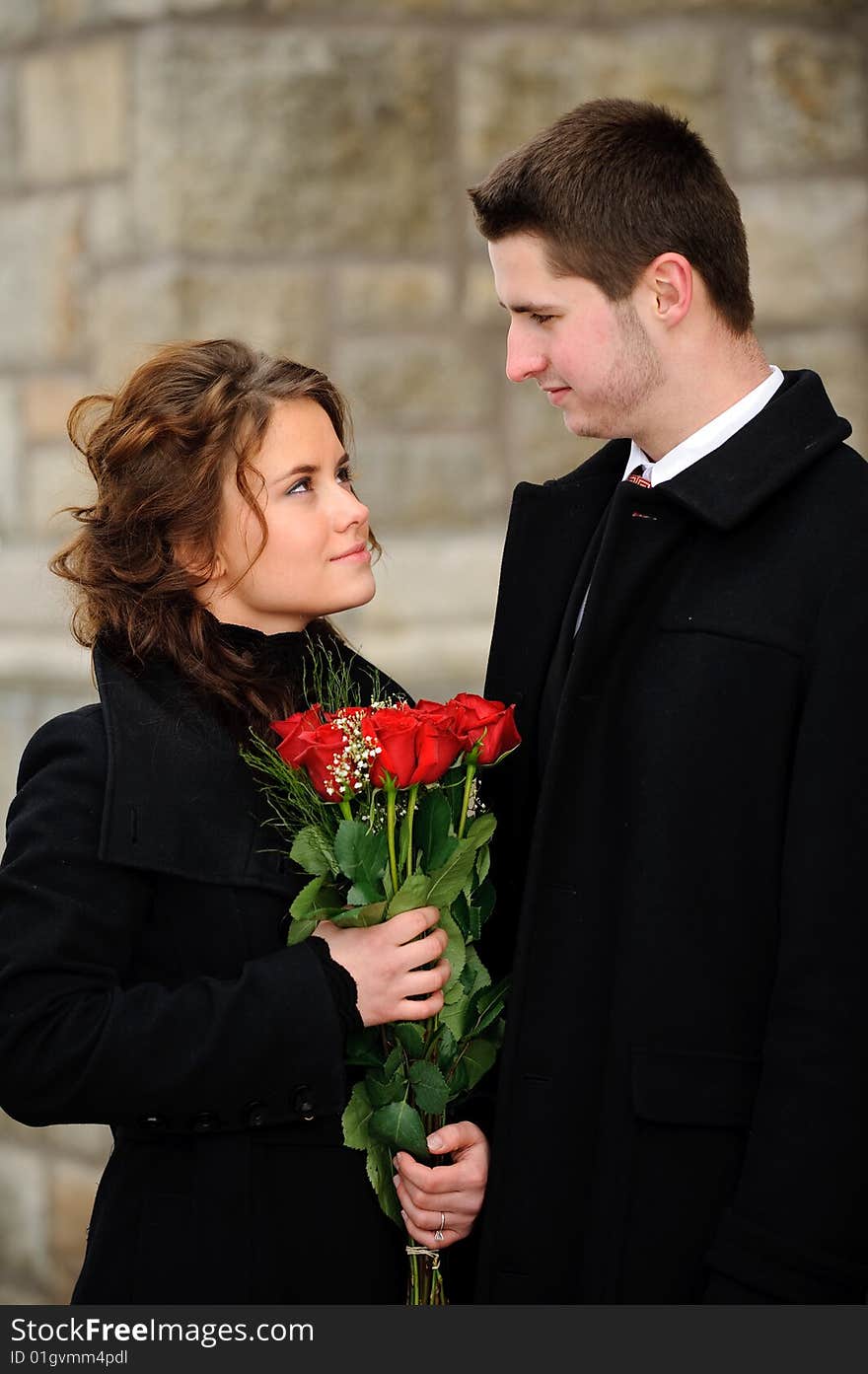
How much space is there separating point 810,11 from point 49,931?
9.22 ft

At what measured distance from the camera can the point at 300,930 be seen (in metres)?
2.04

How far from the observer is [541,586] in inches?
90.9

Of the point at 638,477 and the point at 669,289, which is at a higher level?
the point at 669,289

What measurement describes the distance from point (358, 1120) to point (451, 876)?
35cm

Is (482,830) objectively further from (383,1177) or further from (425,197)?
(425,197)

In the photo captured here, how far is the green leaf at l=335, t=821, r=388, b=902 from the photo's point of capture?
1899 millimetres

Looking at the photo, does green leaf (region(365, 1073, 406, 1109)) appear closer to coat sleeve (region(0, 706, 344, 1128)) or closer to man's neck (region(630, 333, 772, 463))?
coat sleeve (region(0, 706, 344, 1128))

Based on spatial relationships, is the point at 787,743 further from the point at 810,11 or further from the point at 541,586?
the point at 810,11

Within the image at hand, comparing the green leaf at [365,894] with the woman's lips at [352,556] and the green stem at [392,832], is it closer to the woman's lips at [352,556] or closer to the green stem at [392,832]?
the green stem at [392,832]

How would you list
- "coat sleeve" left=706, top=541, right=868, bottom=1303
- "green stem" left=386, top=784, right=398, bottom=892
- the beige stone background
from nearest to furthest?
1. "coat sleeve" left=706, top=541, right=868, bottom=1303
2. "green stem" left=386, top=784, right=398, bottom=892
3. the beige stone background

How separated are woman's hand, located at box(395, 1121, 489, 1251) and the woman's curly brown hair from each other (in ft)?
2.01

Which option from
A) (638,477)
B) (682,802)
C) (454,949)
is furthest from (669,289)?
(454,949)

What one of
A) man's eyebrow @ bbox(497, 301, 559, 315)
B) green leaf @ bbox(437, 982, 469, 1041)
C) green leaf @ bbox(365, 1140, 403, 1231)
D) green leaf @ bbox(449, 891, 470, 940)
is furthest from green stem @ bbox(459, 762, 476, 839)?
man's eyebrow @ bbox(497, 301, 559, 315)

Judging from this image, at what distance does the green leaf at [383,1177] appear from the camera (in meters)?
2.04
